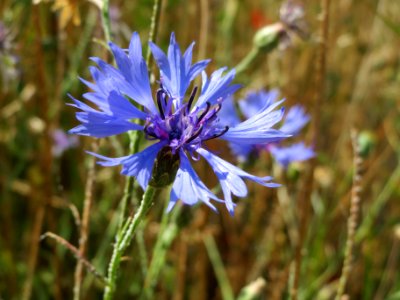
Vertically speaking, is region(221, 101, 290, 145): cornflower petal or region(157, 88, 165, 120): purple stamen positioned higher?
region(157, 88, 165, 120): purple stamen

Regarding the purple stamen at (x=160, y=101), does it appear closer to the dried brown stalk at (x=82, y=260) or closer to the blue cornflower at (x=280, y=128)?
the dried brown stalk at (x=82, y=260)

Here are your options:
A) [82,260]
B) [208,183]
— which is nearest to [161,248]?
[82,260]

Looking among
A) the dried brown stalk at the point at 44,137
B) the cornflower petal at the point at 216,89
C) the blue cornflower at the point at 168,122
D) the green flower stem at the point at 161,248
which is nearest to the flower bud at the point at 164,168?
the blue cornflower at the point at 168,122

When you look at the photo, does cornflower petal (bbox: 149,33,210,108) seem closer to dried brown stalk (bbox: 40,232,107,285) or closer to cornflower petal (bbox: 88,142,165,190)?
cornflower petal (bbox: 88,142,165,190)

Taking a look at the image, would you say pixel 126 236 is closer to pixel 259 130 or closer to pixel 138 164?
pixel 138 164

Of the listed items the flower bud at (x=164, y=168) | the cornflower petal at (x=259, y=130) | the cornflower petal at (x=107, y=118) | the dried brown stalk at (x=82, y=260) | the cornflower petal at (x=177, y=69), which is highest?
the cornflower petal at (x=177, y=69)

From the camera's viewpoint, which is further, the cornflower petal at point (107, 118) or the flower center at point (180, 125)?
the flower center at point (180, 125)

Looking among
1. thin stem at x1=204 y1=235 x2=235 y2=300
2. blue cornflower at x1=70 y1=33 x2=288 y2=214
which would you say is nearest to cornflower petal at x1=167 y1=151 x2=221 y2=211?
blue cornflower at x1=70 y1=33 x2=288 y2=214
